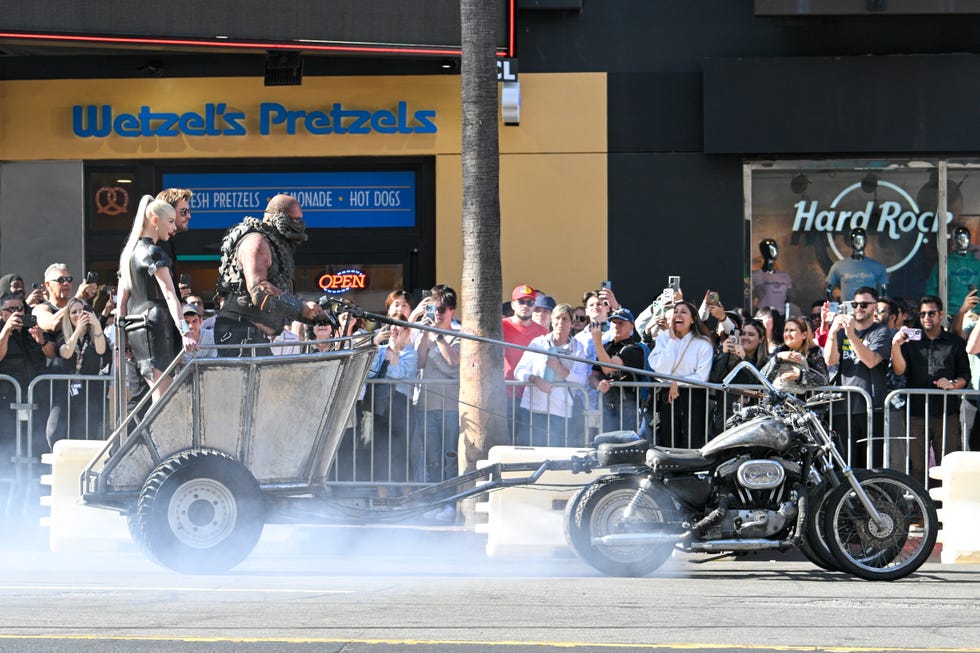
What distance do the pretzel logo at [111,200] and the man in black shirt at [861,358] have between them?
9.39 m

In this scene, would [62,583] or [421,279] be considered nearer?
[62,583]

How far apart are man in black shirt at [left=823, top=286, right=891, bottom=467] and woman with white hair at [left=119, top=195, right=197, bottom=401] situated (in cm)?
512

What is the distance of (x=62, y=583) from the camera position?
339 inches

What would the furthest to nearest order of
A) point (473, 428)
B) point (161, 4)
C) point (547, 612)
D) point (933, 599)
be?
point (161, 4), point (473, 428), point (933, 599), point (547, 612)

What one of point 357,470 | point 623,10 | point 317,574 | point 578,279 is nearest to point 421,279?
point 578,279

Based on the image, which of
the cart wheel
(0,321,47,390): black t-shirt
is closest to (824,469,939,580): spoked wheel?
the cart wheel

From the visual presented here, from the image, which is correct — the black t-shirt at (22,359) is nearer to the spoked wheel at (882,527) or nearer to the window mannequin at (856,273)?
the spoked wheel at (882,527)

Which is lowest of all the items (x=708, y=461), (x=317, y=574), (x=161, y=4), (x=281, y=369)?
(x=317, y=574)

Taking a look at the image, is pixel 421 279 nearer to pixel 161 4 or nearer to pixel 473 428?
pixel 161 4

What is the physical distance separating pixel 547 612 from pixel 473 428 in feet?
13.2

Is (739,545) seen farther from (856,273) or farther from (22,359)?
(856,273)

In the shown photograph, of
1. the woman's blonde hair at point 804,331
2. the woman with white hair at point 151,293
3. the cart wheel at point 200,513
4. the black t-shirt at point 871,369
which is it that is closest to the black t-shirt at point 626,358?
the woman's blonde hair at point 804,331

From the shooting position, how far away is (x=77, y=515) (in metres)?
10.4

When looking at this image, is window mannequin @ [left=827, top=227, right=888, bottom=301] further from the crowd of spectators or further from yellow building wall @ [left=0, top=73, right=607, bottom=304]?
the crowd of spectators
